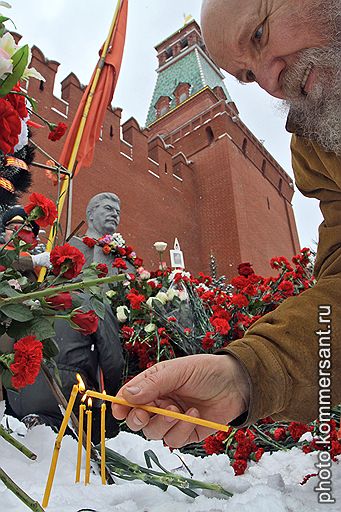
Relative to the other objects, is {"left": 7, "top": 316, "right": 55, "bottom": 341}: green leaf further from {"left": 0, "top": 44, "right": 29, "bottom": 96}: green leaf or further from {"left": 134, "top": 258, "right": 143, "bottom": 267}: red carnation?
{"left": 134, "top": 258, "right": 143, "bottom": 267}: red carnation

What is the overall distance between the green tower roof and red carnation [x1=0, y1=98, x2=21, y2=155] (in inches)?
602

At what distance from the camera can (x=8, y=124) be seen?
0.81m

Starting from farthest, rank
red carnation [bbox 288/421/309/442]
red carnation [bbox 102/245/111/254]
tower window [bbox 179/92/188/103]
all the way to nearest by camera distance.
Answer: tower window [bbox 179/92/188/103] < red carnation [bbox 102/245/111/254] < red carnation [bbox 288/421/309/442]

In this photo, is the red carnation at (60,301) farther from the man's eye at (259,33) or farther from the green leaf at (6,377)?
the man's eye at (259,33)

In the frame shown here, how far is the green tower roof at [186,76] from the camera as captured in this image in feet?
52.7

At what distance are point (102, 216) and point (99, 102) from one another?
94 cm

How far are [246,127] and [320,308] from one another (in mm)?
12881

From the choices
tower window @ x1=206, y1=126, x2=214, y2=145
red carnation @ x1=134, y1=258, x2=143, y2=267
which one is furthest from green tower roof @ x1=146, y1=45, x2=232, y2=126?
red carnation @ x1=134, y1=258, x2=143, y2=267

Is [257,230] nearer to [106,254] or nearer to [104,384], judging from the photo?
[106,254]

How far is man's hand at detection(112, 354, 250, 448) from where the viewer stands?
0.64 meters

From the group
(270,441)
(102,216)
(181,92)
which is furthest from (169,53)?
(270,441)

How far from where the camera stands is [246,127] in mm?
13047

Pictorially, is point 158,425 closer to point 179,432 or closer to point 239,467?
point 179,432

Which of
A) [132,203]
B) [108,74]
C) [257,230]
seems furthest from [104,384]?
[257,230]
